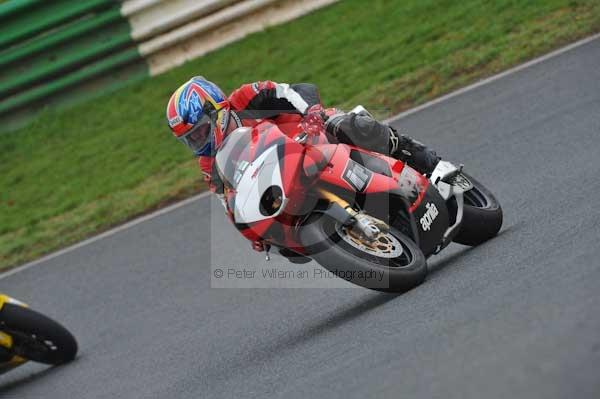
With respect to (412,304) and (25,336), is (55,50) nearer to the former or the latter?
(25,336)

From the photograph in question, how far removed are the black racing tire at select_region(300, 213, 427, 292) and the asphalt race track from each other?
Answer: 4.1 inches

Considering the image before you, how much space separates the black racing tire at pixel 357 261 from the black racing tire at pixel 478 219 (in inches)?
30.7

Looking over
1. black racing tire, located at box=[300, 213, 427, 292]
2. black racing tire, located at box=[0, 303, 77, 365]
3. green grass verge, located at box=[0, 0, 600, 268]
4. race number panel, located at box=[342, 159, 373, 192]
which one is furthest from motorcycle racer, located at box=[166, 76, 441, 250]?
green grass verge, located at box=[0, 0, 600, 268]

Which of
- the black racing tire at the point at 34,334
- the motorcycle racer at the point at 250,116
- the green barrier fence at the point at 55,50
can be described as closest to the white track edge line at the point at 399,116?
the black racing tire at the point at 34,334

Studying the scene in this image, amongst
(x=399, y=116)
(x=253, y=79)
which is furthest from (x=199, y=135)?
(x=253, y=79)

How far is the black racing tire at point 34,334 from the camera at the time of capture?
7.68 meters

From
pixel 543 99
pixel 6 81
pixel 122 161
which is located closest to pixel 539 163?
pixel 543 99

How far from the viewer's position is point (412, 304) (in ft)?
19.6

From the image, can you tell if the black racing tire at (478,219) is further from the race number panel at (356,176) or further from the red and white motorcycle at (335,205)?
the race number panel at (356,176)

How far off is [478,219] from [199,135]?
1.72 m

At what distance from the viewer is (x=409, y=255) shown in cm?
639

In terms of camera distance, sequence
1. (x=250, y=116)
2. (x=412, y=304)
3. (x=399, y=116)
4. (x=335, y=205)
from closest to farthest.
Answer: (x=412, y=304) → (x=335, y=205) → (x=250, y=116) → (x=399, y=116)

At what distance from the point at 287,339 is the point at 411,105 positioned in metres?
5.47

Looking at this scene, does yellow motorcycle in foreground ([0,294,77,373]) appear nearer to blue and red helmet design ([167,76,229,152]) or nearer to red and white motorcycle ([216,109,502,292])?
blue and red helmet design ([167,76,229,152])
